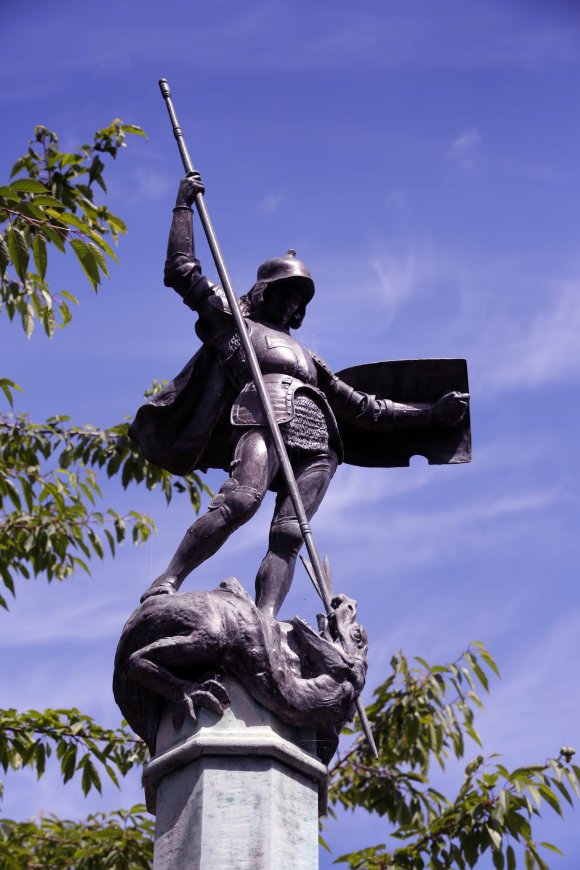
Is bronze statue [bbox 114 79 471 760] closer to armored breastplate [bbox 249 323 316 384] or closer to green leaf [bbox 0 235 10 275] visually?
armored breastplate [bbox 249 323 316 384]

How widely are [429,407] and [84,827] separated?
4106mm

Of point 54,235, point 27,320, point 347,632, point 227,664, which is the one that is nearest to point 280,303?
point 54,235

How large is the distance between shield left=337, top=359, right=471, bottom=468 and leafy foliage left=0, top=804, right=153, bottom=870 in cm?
311

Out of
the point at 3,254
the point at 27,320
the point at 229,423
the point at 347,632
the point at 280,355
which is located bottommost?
the point at 347,632

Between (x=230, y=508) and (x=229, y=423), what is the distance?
817mm

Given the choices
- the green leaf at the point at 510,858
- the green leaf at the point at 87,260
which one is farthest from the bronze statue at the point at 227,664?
the green leaf at the point at 510,858

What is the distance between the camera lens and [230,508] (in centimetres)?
555

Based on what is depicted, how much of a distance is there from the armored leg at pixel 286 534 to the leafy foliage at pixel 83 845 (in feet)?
10.1

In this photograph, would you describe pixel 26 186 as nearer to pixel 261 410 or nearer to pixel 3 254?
pixel 3 254

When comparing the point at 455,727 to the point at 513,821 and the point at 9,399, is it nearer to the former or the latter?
the point at 513,821

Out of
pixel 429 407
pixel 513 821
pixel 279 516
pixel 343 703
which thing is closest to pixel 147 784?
pixel 343 703

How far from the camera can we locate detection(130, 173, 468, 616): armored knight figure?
5.71m

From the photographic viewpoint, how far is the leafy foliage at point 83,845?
321 inches

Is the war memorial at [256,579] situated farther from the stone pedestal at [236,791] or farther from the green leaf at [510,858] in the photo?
the green leaf at [510,858]
